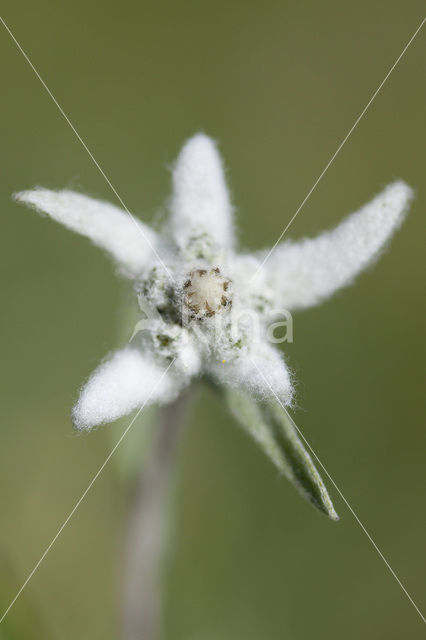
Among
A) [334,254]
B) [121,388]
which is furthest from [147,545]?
[334,254]

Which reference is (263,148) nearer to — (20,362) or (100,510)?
(20,362)

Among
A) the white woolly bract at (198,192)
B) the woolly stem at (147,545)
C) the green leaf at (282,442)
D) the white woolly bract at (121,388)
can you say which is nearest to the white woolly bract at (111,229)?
the white woolly bract at (198,192)

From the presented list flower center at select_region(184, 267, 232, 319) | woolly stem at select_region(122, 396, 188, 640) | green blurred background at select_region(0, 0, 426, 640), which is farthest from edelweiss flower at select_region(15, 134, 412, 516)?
green blurred background at select_region(0, 0, 426, 640)

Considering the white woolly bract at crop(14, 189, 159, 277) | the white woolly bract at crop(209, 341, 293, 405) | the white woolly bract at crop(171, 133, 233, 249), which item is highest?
the white woolly bract at crop(171, 133, 233, 249)

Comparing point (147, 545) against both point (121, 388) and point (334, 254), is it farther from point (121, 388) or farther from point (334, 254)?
point (334, 254)

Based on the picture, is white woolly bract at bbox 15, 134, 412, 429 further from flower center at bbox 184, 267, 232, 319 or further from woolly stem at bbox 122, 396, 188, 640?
woolly stem at bbox 122, 396, 188, 640

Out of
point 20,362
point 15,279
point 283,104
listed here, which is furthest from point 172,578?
point 283,104
